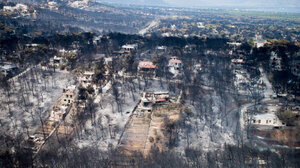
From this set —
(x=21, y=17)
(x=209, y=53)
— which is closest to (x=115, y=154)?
(x=209, y=53)

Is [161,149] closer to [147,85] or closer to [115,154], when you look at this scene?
[115,154]

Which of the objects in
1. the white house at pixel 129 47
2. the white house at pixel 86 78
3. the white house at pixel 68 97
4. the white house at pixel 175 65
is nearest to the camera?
the white house at pixel 68 97

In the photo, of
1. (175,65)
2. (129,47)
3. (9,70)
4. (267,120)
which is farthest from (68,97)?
(129,47)

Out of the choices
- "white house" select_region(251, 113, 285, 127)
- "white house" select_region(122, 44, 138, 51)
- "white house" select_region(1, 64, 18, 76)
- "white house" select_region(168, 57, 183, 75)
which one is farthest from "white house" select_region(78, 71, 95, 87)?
"white house" select_region(251, 113, 285, 127)

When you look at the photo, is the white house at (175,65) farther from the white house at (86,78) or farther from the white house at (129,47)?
the white house at (86,78)

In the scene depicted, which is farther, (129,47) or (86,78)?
(129,47)

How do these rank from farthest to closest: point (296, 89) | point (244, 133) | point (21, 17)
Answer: point (21, 17) < point (296, 89) < point (244, 133)

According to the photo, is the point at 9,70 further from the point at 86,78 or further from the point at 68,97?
the point at 68,97

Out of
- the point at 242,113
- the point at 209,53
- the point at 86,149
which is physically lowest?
the point at 86,149

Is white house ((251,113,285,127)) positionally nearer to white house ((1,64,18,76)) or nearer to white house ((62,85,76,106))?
white house ((62,85,76,106))

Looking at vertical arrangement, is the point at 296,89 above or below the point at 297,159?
above

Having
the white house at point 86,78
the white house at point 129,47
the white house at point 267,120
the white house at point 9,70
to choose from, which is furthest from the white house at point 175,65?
the white house at point 9,70
